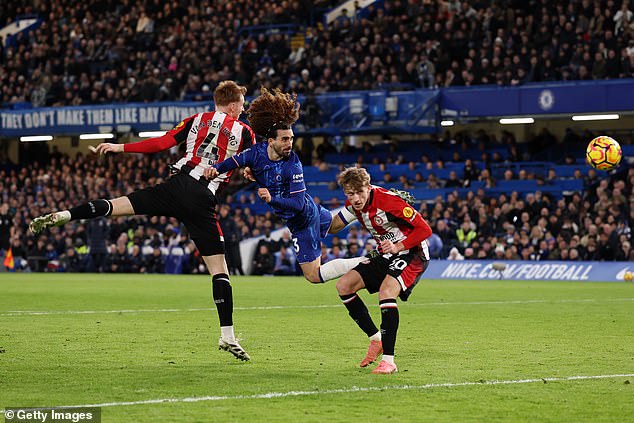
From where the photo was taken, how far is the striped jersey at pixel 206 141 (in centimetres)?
1023

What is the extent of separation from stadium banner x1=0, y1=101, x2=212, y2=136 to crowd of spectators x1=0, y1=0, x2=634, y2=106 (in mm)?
901

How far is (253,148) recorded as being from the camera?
10.0 m

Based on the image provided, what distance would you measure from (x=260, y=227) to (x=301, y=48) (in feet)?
25.8

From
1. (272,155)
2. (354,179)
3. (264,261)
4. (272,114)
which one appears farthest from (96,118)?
(354,179)

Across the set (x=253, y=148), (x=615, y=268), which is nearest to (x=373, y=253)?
(x=253, y=148)

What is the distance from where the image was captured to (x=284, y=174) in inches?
397

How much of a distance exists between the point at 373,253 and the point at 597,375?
221 centimetres

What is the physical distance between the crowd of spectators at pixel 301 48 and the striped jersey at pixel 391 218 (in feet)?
76.6

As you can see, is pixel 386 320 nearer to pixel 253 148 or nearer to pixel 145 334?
pixel 253 148

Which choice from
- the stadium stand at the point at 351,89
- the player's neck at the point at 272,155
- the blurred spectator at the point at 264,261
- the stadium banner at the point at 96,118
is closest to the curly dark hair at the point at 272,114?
the player's neck at the point at 272,155

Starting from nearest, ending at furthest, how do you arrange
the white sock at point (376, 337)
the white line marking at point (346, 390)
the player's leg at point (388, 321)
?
the white line marking at point (346, 390) < the player's leg at point (388, 321) < the white sock at point (376, 337)

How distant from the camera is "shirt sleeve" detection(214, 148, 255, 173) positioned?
976 centimetres

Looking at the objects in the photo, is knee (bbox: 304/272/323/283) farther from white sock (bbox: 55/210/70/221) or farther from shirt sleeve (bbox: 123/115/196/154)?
white sock (bbox: 55/210/70/221)

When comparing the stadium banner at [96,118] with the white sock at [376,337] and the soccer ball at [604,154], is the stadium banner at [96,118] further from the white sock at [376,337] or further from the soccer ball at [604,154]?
the white sock at [376,337]
